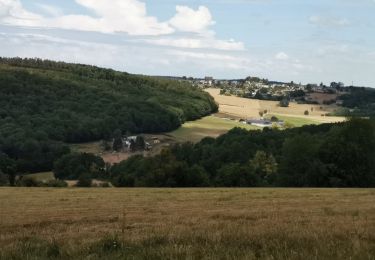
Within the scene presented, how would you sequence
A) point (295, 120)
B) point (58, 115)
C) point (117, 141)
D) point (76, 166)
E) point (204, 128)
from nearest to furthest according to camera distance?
point (76, 166) → point (117, 141) → point (295, 120) → point (204, 128) → point (58, 115)

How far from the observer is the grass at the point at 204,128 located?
491ft

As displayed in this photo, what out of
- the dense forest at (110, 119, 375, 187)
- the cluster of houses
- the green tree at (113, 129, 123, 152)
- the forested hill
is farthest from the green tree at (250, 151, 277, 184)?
the green tree at (113, 129, 123, 152)

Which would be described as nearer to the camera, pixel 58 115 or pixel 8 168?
pixel 8 168

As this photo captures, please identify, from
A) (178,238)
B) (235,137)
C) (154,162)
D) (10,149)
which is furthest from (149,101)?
(178,238)

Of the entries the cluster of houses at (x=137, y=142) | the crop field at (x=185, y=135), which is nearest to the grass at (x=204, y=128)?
the crop field at (x=185, y=135)

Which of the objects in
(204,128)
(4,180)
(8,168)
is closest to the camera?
(4,180)

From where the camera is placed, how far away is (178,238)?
27.1 ft

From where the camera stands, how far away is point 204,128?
537ft

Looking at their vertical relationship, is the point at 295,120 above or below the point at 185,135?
above

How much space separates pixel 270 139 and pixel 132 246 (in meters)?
103

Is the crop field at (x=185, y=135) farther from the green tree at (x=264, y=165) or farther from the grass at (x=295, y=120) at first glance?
the green tree at (x=264, y=165)

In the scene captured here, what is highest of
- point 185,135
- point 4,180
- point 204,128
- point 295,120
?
point 295,120

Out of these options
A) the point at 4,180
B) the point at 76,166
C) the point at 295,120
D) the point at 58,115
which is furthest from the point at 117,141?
the point at 4,180

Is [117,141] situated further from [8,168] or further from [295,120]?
[295,120]
